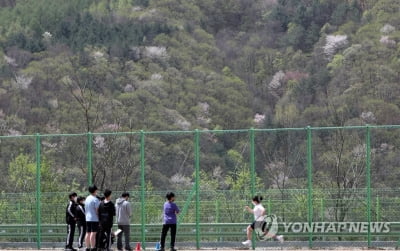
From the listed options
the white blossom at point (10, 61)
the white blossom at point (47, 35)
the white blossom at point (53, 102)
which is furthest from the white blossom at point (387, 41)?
the white blossom at point (10, 61)

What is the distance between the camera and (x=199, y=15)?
83125mm

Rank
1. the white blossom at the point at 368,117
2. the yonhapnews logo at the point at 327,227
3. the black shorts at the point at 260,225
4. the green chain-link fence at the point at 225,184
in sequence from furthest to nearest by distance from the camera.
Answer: the white blossom at the point at 368,117 → the green chain-link fence at the point at 225,184 → the yonhapnews logo at the point at 327,227 → the black shorts at the point at 260,225

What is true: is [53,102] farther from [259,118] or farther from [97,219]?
[97,219]

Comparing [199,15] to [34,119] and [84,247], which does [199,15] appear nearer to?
[34,119]

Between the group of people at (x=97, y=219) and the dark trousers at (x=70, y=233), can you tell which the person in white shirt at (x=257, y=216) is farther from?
the dark trousers at (x=70, y=233)

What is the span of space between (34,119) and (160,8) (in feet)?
67.3

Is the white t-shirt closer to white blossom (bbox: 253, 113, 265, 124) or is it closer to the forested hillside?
the forested hillside

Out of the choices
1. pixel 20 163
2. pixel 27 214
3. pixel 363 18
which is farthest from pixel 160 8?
pixel 27 214

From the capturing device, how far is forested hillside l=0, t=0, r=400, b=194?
6256 centimetres

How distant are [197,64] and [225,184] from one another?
137 feet

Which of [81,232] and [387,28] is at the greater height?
[387,28]

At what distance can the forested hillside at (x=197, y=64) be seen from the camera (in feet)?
205

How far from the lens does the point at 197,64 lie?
242 feet

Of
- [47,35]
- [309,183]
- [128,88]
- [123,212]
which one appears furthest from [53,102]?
[309,183]
